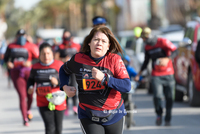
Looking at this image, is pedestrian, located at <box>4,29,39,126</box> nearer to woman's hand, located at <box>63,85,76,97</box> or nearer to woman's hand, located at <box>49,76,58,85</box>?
woman's hand, located at <box>49,76,58,85</box>

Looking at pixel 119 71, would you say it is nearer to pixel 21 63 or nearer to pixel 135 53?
pixel 21 63

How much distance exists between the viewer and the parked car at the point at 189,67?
11242mm

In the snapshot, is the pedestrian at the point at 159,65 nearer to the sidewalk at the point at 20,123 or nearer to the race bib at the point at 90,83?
the sidewalk at the point at 20,123

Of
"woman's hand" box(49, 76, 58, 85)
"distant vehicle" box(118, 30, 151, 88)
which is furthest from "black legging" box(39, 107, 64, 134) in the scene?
"distant vehicle" box(118, 30, 151, 88)

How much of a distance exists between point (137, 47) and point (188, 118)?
766cm

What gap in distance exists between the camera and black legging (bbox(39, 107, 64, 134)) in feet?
22.5

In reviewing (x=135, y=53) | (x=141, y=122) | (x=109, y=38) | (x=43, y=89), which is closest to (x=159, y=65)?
(x=141, y=122)

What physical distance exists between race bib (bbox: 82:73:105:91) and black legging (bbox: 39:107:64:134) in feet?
7.48

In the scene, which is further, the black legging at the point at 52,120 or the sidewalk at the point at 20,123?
the sidewalk at the point at 20,123

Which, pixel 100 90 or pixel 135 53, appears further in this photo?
pixel 135 53

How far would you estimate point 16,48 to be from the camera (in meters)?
10.4

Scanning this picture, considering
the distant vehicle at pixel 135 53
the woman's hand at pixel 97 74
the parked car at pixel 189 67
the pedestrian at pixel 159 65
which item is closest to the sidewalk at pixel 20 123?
the pedestrian at pixel 159 65

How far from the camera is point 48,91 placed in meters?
7.20

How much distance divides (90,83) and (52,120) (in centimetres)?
239
